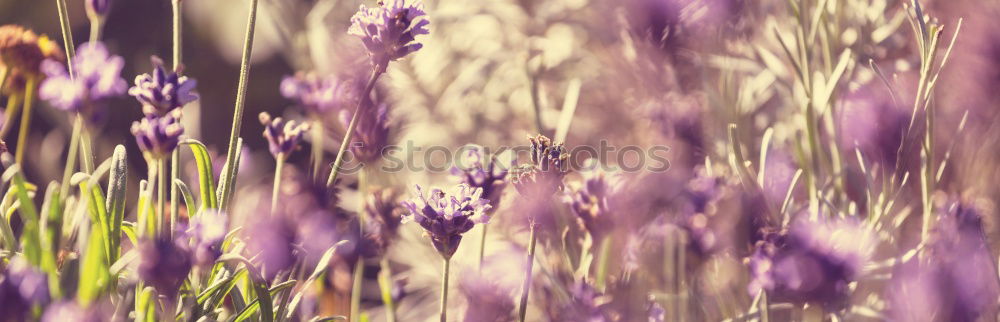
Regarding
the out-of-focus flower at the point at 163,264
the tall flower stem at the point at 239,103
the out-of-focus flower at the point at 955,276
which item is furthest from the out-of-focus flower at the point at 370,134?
the out-of-focus flower at the point at 955,276

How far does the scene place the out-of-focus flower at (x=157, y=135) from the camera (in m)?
0.52

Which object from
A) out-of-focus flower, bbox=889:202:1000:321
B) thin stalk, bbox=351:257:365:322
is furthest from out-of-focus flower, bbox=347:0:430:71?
out-of-focus flower, bbox=889:202:1000:321

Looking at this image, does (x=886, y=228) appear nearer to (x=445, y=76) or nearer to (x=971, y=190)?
(x=971, y=190)

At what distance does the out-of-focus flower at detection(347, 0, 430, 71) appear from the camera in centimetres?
57

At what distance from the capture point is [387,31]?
570 millimetres

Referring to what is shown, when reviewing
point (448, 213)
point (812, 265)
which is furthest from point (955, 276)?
point (448, 213)

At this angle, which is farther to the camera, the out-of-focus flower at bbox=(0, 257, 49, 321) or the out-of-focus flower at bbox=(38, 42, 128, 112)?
the out-of-focus flower at bbox=(38, 42, 128, 112)

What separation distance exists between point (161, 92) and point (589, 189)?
0.34m

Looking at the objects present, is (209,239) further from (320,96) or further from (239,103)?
(320,96)

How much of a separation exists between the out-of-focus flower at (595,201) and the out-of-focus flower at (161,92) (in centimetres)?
32

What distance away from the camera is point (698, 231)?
701mm

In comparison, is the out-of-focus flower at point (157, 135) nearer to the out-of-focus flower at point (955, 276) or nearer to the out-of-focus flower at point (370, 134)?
the out-of-focus flower at point (370, 134)

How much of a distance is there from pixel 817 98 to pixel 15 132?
147cm

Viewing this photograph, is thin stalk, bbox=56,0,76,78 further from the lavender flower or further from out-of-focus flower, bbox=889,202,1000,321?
out-of-focus flower, bbox=889,202,1000,321
